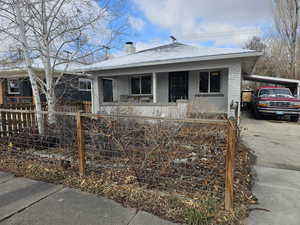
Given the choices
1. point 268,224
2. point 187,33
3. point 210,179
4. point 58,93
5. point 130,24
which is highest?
point 187,33

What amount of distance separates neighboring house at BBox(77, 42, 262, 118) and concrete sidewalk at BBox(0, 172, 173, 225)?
389 centimetres

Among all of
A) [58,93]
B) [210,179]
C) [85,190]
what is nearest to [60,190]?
[85,190]

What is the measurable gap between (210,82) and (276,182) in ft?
24.4

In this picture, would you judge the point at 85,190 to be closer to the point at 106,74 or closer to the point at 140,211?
the point at 140,211

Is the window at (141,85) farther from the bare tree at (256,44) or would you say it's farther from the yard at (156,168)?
the bare tree at (256,44)

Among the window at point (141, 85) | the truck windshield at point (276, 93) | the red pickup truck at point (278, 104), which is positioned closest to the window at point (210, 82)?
the red pickup truck at point (278, 104)

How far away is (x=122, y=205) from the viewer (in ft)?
8.14

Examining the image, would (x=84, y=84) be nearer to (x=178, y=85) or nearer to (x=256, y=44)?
(x=178, y=85)

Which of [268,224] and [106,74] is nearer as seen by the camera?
[268,224]

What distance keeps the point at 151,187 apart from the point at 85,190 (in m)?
1.05

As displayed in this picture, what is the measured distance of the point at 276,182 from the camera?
3.10 metres

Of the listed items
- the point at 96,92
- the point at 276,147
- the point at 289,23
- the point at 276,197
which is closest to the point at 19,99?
the point at 96,92

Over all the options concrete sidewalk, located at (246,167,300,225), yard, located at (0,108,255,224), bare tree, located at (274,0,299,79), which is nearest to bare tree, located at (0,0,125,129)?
yard, located at (0,108,255,224)

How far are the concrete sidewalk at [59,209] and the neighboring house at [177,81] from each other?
3888mm
